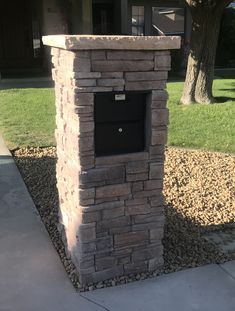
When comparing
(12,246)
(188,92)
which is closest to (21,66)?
(188,92)

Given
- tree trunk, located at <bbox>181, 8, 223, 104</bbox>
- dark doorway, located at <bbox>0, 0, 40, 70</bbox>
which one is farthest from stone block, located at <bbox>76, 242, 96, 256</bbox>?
dark doorway, located at <bbox>0, 0, 40, 70</bbox>

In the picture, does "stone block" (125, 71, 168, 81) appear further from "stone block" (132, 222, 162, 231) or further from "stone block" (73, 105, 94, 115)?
"stone block" (132, 222, 162, 231)

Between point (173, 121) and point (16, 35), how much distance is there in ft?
40.5

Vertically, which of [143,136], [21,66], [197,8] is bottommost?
[21,66]

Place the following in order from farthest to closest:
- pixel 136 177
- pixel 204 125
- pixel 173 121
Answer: pixel 173 121 → pixel 204 125 → pixel 136 177

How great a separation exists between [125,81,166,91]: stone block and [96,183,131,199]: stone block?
0.69 meters

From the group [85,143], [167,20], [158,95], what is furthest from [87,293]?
[167,20]

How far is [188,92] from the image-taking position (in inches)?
399

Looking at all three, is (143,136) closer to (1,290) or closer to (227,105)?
(1,290)

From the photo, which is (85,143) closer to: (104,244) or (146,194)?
(146,194)

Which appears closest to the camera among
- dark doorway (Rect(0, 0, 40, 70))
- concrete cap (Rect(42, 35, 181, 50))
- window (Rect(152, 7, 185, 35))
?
concrete cap (Rect(42, 35, 181, 50))

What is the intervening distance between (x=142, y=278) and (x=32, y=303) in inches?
33.0

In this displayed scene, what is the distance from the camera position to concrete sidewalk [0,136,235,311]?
3.14 meters

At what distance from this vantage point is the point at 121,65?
300 cm
